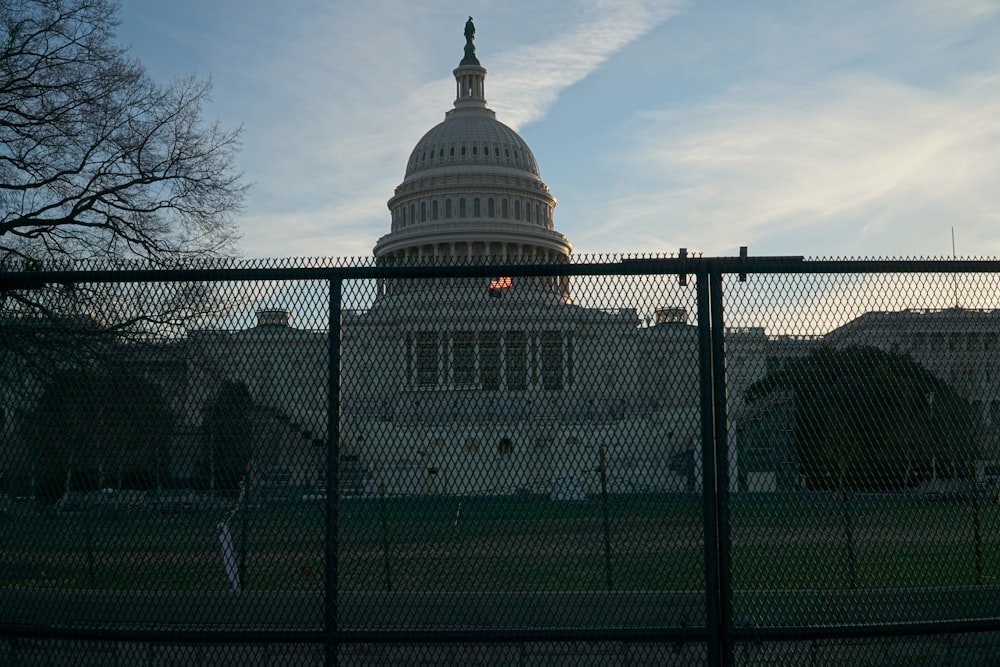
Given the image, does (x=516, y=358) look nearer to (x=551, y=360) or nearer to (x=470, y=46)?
(x=551, y=360)

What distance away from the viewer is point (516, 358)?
595 cm

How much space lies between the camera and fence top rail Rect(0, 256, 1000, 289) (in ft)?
17.9

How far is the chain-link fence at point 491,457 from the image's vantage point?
5.53 meters

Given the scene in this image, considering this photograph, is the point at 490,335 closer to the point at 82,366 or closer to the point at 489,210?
the point at 82,366

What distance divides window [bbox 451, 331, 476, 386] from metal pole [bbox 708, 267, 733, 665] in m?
1.42

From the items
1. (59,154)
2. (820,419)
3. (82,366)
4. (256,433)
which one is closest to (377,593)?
(256,433)

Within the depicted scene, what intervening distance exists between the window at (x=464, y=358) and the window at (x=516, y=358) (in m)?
0.22

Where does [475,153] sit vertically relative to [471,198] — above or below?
above

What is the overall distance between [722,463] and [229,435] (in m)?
2.85

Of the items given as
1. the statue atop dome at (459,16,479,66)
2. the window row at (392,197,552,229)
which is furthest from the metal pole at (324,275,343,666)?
the statue atop dome at (459,16,479,66)

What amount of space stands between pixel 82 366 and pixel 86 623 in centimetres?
160

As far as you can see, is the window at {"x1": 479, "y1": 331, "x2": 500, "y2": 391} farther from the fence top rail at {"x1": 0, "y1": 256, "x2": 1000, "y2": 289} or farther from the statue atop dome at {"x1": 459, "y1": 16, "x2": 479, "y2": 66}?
the statue atop dome at {"x1": 459, "y1": 16, "x2": 479, "y2": 66}

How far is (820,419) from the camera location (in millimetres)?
5809

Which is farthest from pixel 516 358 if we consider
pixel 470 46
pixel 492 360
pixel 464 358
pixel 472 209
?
pixel 470 46
